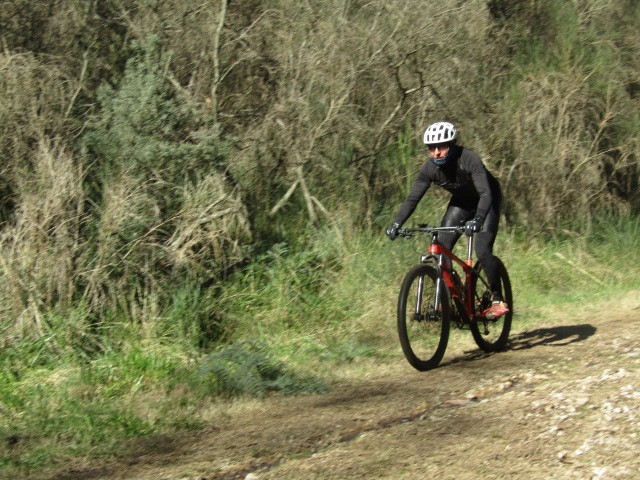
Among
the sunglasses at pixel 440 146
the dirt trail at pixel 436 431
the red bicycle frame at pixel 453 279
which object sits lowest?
the dirt trail at pixel 436 431

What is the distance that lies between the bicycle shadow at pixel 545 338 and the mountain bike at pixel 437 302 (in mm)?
179

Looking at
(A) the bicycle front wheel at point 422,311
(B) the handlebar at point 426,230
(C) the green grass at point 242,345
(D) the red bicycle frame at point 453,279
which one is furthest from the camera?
(D) the red bicycle frame at point 453,279

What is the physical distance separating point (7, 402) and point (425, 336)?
3.69m

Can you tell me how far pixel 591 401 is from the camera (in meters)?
6.49

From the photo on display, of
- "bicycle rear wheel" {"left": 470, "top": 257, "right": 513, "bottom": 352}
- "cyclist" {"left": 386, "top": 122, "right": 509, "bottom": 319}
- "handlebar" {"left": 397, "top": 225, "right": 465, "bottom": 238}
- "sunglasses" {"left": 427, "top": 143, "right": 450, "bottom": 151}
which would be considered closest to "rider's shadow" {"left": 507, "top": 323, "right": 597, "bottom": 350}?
"bicycle rear wheel" {"left": 470, "top": 257, "right": 513, "bottom": 352}

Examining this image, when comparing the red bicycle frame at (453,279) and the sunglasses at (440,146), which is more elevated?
the sunglasses at (440,146)

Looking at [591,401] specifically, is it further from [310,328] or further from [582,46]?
[582,46]

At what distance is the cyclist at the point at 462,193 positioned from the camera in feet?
27.0

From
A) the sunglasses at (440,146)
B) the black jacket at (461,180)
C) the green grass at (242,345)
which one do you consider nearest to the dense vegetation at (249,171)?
the green grass at (242,345)

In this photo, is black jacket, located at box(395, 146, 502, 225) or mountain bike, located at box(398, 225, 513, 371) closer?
mountain bike, located at box(398, 225, 513, 371)

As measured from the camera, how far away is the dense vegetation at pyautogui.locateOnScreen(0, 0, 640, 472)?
823cm

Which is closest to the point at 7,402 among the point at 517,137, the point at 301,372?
the point at 301,372

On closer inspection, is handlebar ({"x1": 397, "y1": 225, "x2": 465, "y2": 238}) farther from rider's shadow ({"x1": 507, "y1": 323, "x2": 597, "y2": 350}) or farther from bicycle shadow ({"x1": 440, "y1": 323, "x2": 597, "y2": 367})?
rider's shadow ({"x1": 507, "y1": 323, "x2": 597, "y2": 350})

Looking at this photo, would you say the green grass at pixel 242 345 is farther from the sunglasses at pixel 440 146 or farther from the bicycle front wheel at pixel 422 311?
the sunglasses at pixel 440 146
